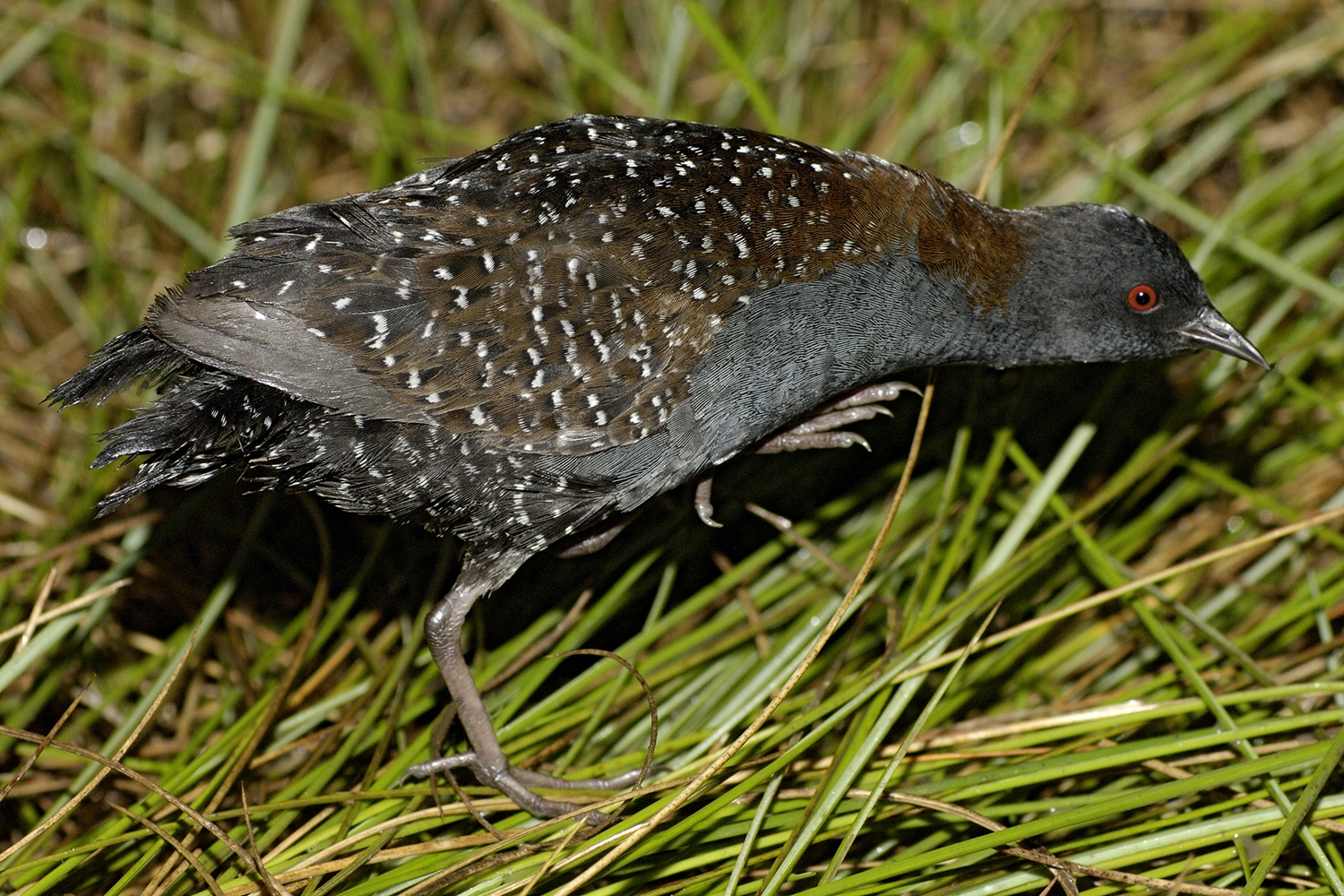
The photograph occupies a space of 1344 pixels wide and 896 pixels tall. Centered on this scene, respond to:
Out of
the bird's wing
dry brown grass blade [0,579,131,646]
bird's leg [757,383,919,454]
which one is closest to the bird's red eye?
bird's leg [757,383,919,454]

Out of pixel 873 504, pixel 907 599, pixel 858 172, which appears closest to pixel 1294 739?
pixel 907 599

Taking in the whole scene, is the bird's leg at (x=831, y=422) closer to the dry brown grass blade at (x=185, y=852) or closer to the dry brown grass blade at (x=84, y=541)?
the dry brown grass blade at (x=185, y=852)

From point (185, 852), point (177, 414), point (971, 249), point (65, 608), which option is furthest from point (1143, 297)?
point (65, 608)

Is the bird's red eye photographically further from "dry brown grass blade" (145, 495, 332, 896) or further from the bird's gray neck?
"dry brown grass blade" (145, 495, 332, 896)

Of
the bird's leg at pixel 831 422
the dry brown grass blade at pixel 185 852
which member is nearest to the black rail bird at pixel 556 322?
the bird's leg at pixel 831 422

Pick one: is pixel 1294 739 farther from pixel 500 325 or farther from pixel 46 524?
pixel 46 524

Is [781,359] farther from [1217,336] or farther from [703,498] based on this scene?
[1217,336]
